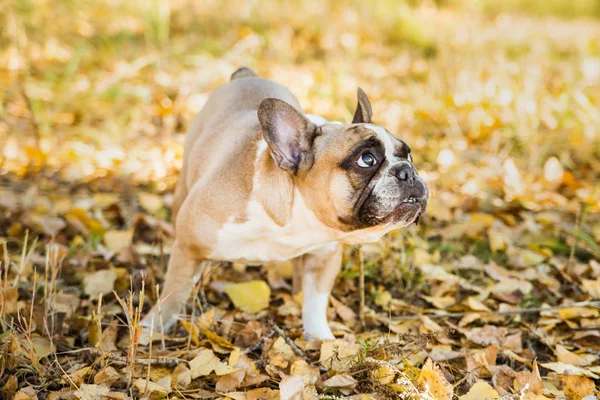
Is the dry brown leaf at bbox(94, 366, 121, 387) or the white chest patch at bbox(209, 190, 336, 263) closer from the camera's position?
the dry brown leaf at bbox(94, 366, 121, 387)

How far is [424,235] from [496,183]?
118cm

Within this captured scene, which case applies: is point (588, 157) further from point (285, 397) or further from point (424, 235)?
point (285, 397)

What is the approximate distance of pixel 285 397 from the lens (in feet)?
8.04

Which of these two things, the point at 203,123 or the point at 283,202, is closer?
the point at 283,202

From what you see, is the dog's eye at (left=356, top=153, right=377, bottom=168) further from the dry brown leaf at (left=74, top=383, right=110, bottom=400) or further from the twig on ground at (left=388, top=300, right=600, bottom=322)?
the dry brown leaf at (left=74, top=383, right=110, bottom=400)

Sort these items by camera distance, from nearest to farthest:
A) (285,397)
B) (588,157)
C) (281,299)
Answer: (285,397)
(281,299)
(588,157)

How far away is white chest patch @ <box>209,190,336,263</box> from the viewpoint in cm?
309

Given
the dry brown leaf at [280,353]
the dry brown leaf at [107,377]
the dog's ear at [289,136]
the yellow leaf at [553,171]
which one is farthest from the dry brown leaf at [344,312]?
the yellow leaf at [553,171]

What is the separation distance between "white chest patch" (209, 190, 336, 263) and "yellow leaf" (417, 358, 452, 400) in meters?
0.87

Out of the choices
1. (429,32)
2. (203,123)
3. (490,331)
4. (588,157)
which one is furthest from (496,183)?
(429,32)

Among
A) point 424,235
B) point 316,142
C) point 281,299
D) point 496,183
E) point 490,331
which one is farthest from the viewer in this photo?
point 496,183

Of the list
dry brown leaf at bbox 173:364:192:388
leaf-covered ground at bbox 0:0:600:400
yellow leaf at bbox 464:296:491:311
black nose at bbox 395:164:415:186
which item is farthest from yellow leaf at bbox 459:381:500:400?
dry brown leaf at bbox 173:364:192:388

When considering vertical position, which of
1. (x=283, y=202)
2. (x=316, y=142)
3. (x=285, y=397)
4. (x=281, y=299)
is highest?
(x=316, y=142)

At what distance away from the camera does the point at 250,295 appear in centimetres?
366
